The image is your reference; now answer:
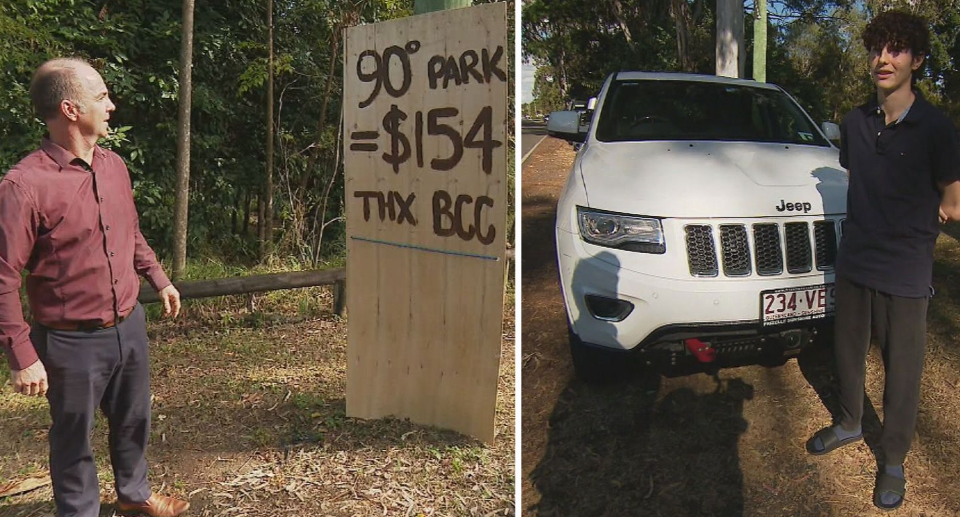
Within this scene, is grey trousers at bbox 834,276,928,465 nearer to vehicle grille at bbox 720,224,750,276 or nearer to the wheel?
vehicle grille at bbox 720,224,750,276

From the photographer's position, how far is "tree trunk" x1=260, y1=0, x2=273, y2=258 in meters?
6.20

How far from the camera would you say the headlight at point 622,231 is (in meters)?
2.78

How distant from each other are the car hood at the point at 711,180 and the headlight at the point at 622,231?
3 centimetres

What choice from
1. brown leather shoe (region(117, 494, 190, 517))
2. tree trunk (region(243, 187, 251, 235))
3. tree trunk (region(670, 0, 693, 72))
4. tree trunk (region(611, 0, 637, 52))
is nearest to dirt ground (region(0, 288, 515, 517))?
brown leather shoe (region(117, 494, 190, 517))

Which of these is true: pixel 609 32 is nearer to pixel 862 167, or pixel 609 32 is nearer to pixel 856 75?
pixel 856 75

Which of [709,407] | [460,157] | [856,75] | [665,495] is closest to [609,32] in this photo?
[856,75]

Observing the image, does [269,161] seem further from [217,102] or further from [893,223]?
[893,223]

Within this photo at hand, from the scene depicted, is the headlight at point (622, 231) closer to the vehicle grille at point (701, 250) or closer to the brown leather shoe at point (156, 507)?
the vehicle grille at point (701, 250)

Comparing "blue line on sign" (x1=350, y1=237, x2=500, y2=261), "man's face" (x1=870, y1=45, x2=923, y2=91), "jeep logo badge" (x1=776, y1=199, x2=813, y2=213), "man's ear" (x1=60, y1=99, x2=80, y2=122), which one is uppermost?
"man's face" (x1=870, y1=45, x2=923, y2=91)

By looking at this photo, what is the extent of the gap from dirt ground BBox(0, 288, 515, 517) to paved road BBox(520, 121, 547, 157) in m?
1.45

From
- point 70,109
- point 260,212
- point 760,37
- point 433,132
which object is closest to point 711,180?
point 433,132

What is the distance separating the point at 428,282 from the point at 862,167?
183 centimetres

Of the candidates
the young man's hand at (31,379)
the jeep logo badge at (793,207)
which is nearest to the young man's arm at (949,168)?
the jeep logo badge at (793,207)

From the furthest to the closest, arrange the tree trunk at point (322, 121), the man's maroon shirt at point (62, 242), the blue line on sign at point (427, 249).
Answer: the tree trunk at point (322, 121) → the blue line on sign at point (427, 249) → the man's maroon shirt at point (62, 242)
